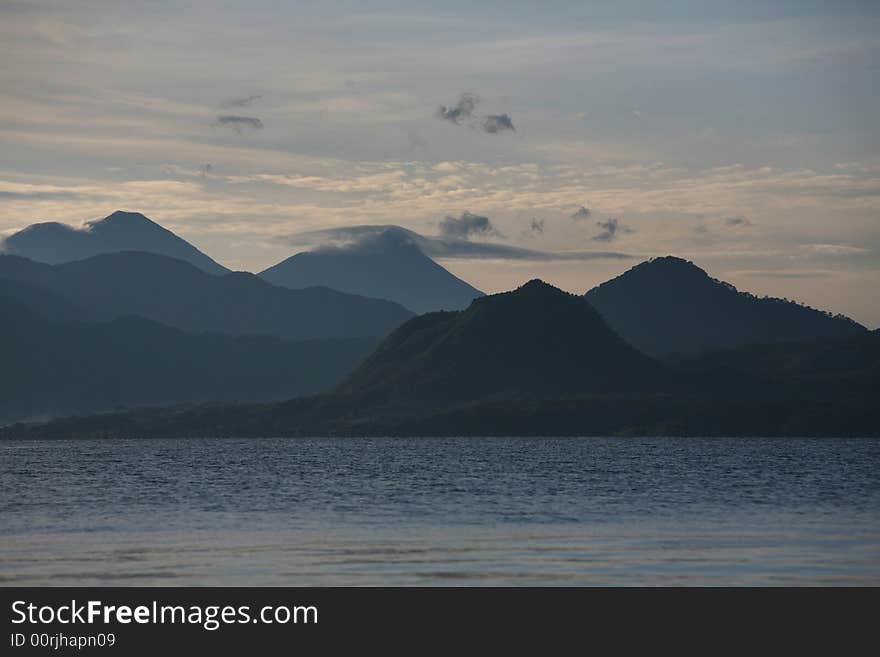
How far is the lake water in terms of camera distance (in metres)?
64.4

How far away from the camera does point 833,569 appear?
64.3 metres

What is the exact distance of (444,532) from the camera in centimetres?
8494

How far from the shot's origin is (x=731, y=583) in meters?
60.4

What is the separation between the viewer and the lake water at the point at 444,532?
211ft

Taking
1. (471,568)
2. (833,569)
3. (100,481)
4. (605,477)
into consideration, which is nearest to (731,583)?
(833,569)

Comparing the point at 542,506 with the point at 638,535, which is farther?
the point at 542,506

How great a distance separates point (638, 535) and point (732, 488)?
179 ft

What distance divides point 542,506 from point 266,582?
49.3 meters
